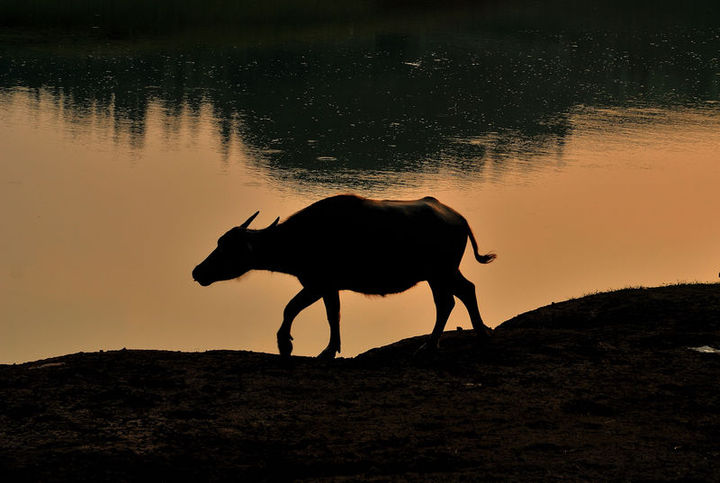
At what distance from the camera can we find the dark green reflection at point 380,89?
2822 centimetres

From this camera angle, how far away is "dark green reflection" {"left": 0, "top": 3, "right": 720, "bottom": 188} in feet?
92.6

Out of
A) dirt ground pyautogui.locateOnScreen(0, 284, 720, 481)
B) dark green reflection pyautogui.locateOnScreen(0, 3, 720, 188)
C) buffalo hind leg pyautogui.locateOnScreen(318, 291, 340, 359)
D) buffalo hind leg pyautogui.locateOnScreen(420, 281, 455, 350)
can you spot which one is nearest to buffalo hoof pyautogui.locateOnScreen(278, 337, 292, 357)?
dirt ground pyautogui.locateOnScreen(0, 284, 720, 481)

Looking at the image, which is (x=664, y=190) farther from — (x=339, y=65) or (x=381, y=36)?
(x=381, y=36)

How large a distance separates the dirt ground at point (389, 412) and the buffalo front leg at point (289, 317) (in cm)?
17

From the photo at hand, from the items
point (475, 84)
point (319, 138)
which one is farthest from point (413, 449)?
point (475, 84)

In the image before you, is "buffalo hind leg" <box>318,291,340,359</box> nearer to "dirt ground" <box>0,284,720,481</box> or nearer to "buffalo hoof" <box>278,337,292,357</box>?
"dirt ground" <box>0,284,720,481</box>

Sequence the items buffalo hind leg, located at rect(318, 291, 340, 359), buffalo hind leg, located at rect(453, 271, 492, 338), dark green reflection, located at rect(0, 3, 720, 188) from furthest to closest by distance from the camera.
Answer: dark green reflection, located at rect(0, 3, 720, 188) < buffalo hind leg, located at rect(453, 271, 492, 338) < buffalo hind leg, located at rect(318, 291, 340, 359)

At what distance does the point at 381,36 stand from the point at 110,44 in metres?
12.8

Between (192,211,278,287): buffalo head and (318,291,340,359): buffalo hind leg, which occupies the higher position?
(192,211,278,287): buffalo head

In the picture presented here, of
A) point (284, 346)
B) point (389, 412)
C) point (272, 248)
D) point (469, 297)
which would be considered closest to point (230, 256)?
point (272, 248)

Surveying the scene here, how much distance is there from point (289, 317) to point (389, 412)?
2.02 m

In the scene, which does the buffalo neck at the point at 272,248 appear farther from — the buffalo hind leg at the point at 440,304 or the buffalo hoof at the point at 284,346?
the buffalo hind leg at the point at 440,304

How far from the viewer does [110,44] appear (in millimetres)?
45156

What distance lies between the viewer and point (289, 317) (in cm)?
1052
